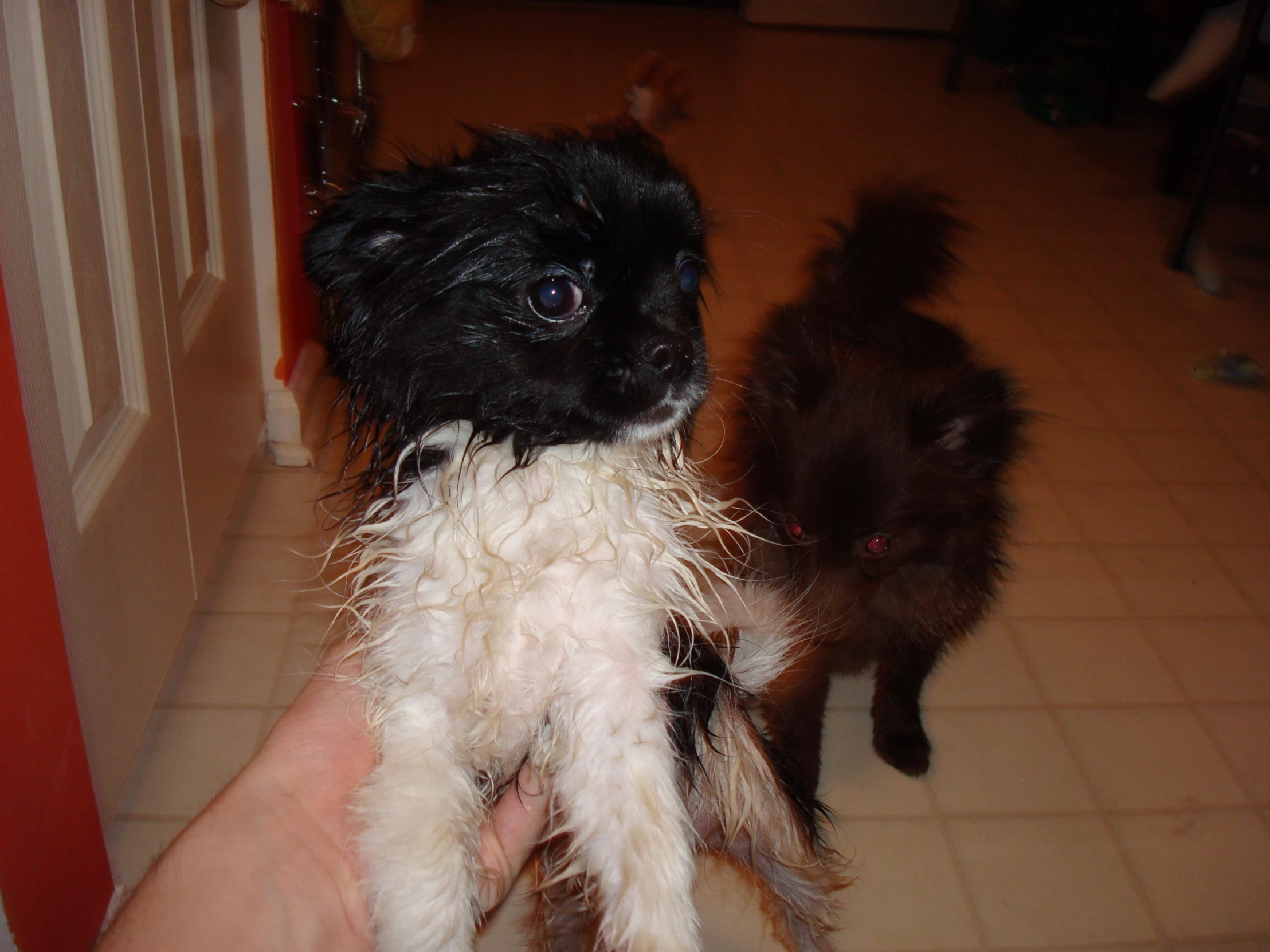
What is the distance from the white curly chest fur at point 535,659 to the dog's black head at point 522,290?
98mm

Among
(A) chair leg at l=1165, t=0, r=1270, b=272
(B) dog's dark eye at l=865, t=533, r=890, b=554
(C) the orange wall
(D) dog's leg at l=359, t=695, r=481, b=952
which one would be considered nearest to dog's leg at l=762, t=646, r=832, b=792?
(B) dog's dark eye at l=865, t=533, r=890, b=554

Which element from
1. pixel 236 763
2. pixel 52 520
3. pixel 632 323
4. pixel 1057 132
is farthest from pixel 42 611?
pixel 1057 132

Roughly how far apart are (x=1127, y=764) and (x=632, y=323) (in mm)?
2099

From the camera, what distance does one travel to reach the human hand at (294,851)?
1.30m

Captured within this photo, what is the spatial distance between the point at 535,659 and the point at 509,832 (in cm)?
40

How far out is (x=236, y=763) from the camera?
241 cm

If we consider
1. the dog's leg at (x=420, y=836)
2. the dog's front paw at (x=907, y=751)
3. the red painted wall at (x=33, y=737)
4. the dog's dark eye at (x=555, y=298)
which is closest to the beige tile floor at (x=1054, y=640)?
the dog's front paw at (x=907, y=751)

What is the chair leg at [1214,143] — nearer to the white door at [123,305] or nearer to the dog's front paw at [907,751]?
the dog's front paw at [907,751]

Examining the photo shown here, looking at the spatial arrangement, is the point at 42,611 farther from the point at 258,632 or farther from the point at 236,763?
the point at 258,632

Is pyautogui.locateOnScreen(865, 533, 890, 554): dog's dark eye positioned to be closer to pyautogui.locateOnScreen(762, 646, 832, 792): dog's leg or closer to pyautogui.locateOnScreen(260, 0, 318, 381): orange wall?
pyautogui.locateOnScreen(762, 646, 832, 792): dog's leg

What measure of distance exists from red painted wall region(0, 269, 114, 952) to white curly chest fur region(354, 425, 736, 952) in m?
0.54

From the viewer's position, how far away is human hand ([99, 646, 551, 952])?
1.30 metres

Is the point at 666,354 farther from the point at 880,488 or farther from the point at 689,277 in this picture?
the point at 880,488

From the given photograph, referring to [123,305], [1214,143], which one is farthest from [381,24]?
[1214,143]
